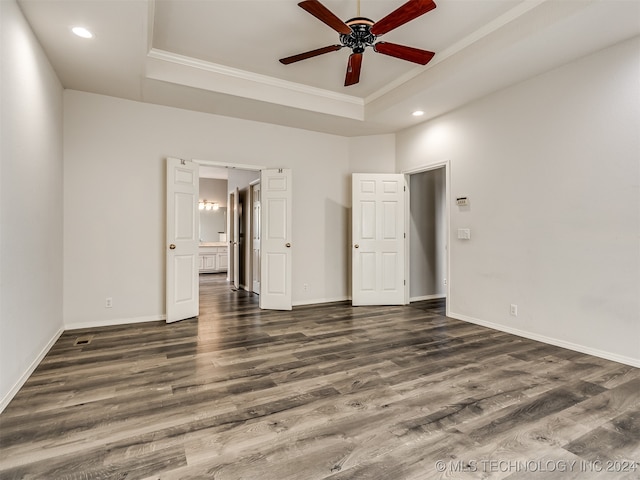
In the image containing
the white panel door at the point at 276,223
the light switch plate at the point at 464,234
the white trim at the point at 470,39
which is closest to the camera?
the white trim at the point at 470,39

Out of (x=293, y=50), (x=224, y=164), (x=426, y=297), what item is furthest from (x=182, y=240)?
(x=426, y=297)

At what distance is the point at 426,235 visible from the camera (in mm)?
6062

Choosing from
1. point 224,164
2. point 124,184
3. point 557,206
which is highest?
point 224,164

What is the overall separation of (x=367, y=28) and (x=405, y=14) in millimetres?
407

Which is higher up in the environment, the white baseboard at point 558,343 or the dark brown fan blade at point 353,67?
the dark brown fan blade at point 353,67

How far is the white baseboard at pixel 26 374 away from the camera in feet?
7.39

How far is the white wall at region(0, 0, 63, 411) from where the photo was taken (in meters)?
2.30

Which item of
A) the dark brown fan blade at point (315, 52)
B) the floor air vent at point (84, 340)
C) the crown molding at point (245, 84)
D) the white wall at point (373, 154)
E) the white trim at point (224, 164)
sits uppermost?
the crown molding at point (245, 84)

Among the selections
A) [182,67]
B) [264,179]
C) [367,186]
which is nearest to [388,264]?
[367,186]

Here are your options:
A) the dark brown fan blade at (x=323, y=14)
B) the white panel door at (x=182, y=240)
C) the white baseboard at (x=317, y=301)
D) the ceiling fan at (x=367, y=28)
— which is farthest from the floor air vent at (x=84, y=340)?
the dark brown fan blade at (x=323, y=14)

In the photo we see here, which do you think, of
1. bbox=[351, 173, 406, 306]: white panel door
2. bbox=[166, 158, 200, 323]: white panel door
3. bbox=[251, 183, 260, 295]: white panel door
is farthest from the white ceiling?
bbox=[251, 183, 260, 295]: white panel door

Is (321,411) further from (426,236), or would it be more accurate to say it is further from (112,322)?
(426,236)

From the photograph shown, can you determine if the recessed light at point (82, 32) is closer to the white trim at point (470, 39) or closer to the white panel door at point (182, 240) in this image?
the white panel door at point (182, 240)

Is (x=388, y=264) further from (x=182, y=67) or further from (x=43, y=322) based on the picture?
(x=43, y=322)
